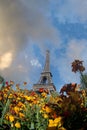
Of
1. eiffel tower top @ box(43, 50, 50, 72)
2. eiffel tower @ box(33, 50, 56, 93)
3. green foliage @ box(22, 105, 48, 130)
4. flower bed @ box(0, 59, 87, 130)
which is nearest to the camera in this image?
flower bed @ box(0, 59, 87, 130)

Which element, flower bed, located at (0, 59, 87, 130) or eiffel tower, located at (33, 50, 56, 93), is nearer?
flower bed, located at (0, 59, 87, 130)

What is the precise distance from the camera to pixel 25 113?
5.42 m

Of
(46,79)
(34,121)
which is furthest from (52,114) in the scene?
(46,79)

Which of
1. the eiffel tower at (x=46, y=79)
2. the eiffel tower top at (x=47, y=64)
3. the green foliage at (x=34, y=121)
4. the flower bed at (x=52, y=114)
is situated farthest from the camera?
the eiffel tower top at (x=47, y=64)

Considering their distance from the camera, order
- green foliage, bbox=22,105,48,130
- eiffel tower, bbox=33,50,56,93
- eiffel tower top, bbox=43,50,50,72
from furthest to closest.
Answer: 1. eiffel tower top, bbox=43,50,50,72
2. eiffel tower, bbox=33,50,56,93
3. green foliage, bbox=22,105,48,130

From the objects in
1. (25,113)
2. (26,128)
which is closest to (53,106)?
(26,128)

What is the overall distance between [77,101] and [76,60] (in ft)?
22.9

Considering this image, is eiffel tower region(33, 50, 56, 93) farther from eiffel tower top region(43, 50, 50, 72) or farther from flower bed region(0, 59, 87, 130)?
flower bed region(0, 59, 87, 130)

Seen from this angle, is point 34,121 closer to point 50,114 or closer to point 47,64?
point 50,114

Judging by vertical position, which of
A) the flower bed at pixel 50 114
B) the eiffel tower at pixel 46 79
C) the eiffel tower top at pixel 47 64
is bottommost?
the flower bed at pixel 50 114

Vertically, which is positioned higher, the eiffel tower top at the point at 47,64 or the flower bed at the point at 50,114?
the eiffel tower top at the point at 47,64

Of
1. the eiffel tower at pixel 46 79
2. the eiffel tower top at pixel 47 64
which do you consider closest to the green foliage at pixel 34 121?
the eiffel tower at pixel 46 79

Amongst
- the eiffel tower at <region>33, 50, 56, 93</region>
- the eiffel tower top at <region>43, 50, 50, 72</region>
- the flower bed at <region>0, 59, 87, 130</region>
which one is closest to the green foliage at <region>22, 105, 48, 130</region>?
the flower bed at <region>0, 59, 87, 130</region>

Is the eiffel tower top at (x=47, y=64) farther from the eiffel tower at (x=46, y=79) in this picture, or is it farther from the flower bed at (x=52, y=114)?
the flower bed at (x=52, y=114)
